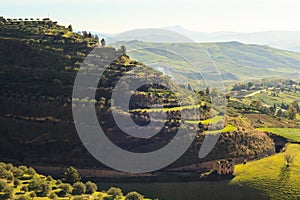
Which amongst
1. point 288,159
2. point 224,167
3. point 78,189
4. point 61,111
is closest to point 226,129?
point 224,167

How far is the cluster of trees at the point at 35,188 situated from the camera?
4353 centimetres

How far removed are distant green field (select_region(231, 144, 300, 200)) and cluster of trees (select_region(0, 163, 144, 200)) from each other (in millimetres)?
19212

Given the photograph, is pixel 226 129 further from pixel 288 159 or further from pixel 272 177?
pixel 272 177

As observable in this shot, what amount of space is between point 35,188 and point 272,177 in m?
35.9

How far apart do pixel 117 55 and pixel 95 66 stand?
6639 millimetres

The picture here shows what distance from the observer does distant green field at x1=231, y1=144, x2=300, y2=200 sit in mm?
55653

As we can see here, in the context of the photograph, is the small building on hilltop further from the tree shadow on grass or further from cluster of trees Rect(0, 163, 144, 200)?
cluster of trees Rect(0, 163, 144, 200)

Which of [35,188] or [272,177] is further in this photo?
[272,177]

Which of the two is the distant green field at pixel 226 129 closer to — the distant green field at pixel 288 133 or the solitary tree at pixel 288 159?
the solitary tree at pixel 288 159

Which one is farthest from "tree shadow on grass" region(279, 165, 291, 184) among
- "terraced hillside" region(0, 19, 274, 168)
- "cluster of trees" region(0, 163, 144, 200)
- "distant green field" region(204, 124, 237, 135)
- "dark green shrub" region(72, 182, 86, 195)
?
"dark green shrub" region(72, 182, 86, 195)

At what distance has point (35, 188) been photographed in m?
46.6

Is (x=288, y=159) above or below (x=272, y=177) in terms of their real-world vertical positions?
above

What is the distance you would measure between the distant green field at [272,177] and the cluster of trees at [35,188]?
756 inches

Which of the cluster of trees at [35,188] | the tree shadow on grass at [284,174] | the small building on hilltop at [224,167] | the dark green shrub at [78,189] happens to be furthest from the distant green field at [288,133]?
the dark green shrub at [78,189]
